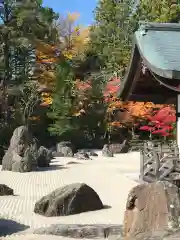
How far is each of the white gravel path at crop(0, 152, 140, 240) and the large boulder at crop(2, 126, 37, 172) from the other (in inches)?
21.4

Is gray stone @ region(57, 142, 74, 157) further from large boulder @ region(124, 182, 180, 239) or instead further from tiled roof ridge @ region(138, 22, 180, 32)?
large boulder @ region(124, 182, 180, 239)

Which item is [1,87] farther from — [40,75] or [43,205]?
[43,205]

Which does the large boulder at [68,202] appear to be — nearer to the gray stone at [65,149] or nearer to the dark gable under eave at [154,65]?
the dark gable under eave at [154,65]

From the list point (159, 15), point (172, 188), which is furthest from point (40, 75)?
point (172, 188)

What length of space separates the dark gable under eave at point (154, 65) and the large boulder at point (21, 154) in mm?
6070

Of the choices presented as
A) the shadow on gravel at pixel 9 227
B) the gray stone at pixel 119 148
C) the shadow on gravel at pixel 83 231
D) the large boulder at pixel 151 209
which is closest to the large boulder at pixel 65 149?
the gray stone at pixel 119 148

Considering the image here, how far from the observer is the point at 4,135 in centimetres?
2553

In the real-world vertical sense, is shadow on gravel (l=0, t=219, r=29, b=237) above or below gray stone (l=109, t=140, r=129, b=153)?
below

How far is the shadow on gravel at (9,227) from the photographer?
6203 mm

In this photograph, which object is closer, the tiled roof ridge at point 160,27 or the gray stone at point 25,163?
Result: the tiled roof ridge at point 160,27

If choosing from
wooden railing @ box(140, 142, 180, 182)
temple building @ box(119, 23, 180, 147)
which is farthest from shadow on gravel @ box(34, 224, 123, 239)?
wooden railing @ box(140, 142, 180, 182)

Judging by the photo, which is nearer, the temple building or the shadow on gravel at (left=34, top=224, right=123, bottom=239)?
the shadow on gravel at (left=34, top=224, right=123, bottom=239)

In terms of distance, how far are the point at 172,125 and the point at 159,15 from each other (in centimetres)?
709

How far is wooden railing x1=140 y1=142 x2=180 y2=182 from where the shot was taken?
9.20m
